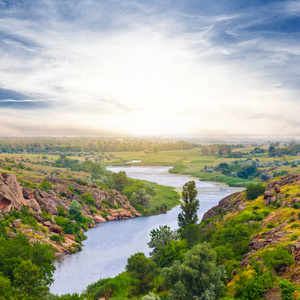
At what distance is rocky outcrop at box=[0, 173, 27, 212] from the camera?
4768cm

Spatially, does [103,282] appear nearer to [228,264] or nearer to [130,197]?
[228,264]

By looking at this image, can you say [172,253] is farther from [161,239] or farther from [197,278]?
[197,278]

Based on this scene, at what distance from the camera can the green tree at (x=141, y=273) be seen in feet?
110

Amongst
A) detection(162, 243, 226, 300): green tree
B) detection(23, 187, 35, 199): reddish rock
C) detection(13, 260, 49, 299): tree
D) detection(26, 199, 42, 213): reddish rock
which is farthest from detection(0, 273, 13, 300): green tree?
detection(23, 187, 35, 199): reddish rock

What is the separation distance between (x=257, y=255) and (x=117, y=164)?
168 meters

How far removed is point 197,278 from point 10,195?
3504 centimetres

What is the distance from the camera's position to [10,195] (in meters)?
49.7

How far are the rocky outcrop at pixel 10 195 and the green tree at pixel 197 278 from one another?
102 feet

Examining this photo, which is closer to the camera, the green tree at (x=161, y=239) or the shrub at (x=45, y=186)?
the green tree at (x=161, y=239)

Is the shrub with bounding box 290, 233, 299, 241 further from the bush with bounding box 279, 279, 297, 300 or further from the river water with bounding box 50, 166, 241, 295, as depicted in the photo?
the river water with bounding box 50, 166, 241, 295

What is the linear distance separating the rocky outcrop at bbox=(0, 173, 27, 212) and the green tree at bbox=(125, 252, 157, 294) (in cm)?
2332

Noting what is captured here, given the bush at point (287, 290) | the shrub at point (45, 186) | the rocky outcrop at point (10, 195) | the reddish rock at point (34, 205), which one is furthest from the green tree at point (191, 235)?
the shrub at point (45, 186)

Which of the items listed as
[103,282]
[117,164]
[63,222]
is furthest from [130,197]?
[117,164]

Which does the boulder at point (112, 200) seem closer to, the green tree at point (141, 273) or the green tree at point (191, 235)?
the green tree at point (191, 235)
